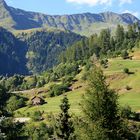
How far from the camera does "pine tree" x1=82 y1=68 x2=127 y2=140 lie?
3753 centimetres

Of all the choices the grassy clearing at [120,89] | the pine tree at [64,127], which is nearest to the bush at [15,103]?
the grassy clearing at [120,89]

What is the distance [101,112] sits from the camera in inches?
1505

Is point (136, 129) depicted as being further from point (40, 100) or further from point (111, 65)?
point (111, 65)

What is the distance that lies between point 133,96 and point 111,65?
4170 centimetres

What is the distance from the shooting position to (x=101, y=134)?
3738 cm

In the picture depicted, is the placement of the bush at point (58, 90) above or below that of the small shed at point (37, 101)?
above

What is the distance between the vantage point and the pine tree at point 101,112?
37.5 m

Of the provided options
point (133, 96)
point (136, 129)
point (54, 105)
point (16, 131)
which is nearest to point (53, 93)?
point (54, 105)

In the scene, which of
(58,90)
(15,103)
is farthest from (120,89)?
(15,103)

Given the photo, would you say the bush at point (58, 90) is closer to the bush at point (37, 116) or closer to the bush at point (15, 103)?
the bush at point (15, 103)

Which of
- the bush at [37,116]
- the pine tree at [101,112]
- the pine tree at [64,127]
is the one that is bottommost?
the bush at [37,116]

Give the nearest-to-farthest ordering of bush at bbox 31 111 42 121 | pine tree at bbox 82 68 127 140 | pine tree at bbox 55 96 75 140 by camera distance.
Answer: pine tree at bbox 82 68 127 140 < pine tree at bbox 55 96 75 140 < bush at bbox 31 111 42 121

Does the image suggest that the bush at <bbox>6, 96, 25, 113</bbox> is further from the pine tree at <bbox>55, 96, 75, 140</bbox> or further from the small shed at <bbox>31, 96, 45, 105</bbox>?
the pine tree at <bbox>55, 96, 75, 140</bbox>

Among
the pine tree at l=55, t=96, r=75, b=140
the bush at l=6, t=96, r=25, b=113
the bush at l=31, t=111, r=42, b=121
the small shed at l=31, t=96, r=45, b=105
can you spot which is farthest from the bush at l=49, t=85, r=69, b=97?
the pine tree at l=55, t=96, r=75, b=140
